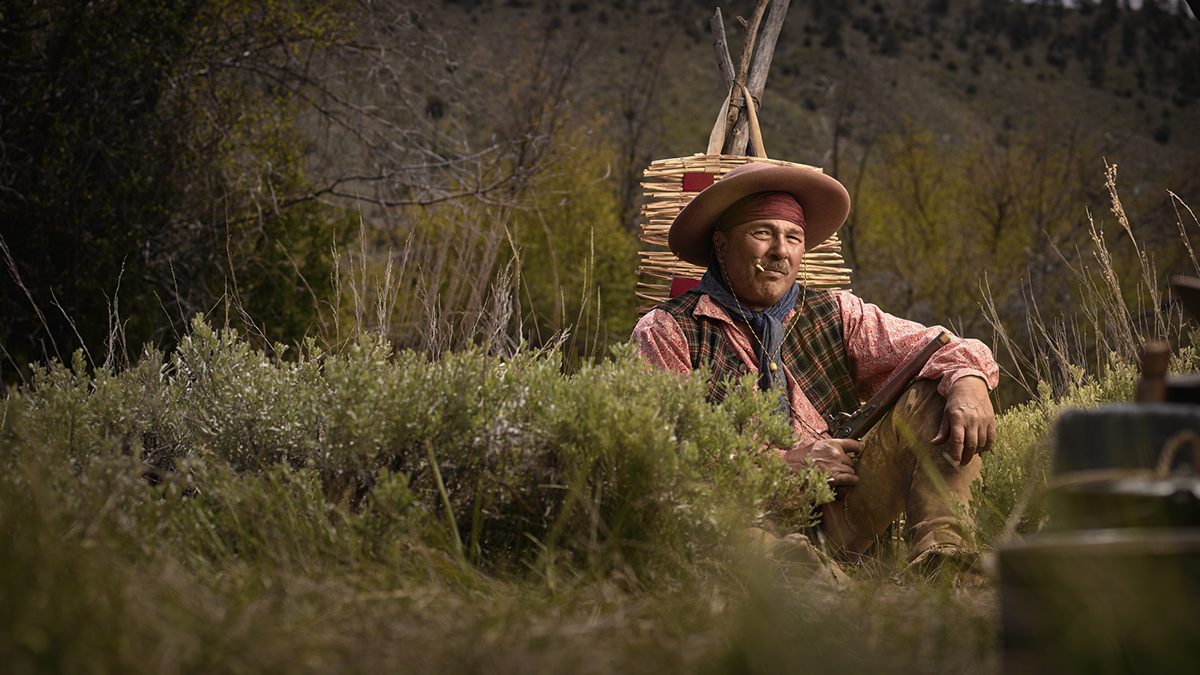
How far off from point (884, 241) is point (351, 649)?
67.5ft

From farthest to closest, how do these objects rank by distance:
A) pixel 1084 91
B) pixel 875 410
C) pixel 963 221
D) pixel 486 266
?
pixel 1084 91 < pixel 963 221 < pixel 486 266 < pixel 875 410

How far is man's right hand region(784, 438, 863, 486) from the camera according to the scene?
2783 millimetres

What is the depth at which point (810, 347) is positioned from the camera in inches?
127

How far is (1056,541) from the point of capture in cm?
110

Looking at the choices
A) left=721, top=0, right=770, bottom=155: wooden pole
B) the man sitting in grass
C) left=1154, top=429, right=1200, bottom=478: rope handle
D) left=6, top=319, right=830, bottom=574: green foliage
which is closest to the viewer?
left=1154, top=429, right=1200, bottom=478: rope handle

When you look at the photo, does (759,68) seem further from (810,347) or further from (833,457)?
(833,457)

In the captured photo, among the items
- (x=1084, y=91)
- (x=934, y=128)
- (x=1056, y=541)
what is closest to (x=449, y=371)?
→ (x=1056, y=541)

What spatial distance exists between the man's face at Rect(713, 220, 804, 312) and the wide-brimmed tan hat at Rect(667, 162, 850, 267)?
142mm

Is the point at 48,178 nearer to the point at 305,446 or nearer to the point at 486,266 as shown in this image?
the point at 486,266

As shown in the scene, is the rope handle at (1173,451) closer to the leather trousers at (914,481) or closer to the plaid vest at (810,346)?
the leather trousers at (914,481)

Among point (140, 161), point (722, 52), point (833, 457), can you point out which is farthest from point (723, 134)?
point (140, 161)

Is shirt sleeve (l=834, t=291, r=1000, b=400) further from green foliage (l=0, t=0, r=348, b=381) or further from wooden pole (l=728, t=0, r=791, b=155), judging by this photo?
green foliage (l=0, t=0, r=348, b=381)

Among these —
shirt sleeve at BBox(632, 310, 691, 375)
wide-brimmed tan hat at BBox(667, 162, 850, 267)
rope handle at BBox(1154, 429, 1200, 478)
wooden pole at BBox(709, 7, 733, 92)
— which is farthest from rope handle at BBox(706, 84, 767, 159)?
rope handle at BBox(1154, 429, 1200, 478)

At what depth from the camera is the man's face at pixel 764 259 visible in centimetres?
315
